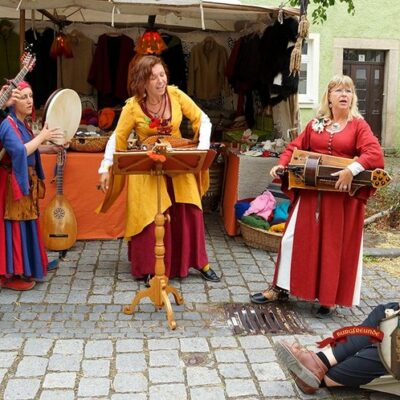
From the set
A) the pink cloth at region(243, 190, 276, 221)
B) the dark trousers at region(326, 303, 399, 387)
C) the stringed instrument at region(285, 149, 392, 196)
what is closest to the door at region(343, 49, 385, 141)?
the pink cloth at region(243, 190, 276, 221)

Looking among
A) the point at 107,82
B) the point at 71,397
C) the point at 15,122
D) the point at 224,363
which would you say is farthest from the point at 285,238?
the point at 107,82

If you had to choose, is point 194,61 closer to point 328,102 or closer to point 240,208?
point 240,208

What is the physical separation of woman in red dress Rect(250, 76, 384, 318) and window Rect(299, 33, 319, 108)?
29.2 ft

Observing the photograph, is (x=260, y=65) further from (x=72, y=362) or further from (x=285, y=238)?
(x=72, y=362)

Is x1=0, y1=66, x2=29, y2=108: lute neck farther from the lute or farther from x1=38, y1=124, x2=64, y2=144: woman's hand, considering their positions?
x1=38, y1=124, x2=64, y2=144: woman's hand

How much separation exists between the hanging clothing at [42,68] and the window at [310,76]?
623 centimetres

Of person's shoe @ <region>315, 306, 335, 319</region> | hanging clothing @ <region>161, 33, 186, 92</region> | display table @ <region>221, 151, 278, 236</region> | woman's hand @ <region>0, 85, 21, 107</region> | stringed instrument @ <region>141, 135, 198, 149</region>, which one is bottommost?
person's shoe @ <region>315, 306, 335, 319</region>

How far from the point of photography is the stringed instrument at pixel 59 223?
17.3ft

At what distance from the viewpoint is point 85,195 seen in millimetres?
5723

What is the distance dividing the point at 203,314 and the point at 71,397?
4.34 feet

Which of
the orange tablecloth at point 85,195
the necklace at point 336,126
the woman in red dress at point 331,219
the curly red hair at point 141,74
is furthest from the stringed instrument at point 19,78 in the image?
the necklace at point 336,126

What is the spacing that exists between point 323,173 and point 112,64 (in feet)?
15.8

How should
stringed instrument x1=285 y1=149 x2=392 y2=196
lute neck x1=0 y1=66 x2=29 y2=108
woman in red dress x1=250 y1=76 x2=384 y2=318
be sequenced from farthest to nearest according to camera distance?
1. lute neck x1=0 y1=66 x2=29 y2=108
2. woman in red dress x1=250 y1=76 x2=384 y2=318
3. stringed instrument x1=285 y1=149 x2=392 y2=196

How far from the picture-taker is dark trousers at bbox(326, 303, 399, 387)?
283 centimetres
